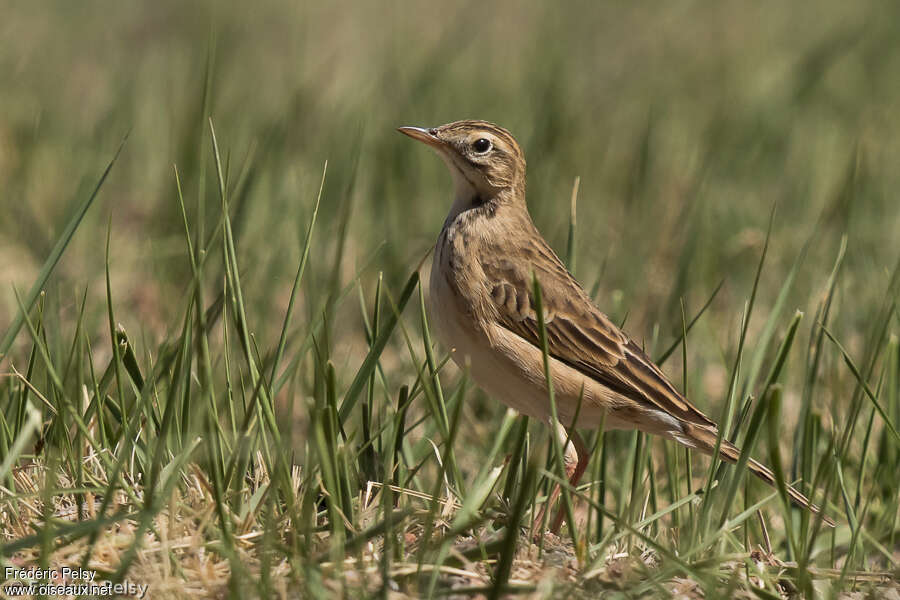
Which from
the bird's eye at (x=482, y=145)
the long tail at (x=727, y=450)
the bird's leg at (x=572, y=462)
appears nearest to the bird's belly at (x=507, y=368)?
the bird's leg at (x=572, y=462)

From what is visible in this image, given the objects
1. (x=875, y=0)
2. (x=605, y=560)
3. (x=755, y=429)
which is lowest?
(x=605, y=560)

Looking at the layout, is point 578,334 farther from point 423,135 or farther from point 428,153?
point 428,153

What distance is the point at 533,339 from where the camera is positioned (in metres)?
4.55

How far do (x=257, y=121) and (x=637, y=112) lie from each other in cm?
379

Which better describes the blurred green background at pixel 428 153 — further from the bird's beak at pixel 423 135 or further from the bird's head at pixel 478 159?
the bird's head at pixel 478 159

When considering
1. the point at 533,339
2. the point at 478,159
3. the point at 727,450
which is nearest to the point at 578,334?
the point at 533,339

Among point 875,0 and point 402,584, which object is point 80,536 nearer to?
point 402,584

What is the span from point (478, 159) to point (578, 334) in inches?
38.9

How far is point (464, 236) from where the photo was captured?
483cm

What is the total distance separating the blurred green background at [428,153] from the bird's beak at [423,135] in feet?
0.76

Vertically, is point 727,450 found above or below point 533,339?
below

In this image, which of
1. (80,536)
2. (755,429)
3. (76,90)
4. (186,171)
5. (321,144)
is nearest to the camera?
(80,536)

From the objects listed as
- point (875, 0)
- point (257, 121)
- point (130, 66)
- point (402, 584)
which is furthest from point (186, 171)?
point (875, 0)

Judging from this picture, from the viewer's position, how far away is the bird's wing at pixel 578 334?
446 cm
